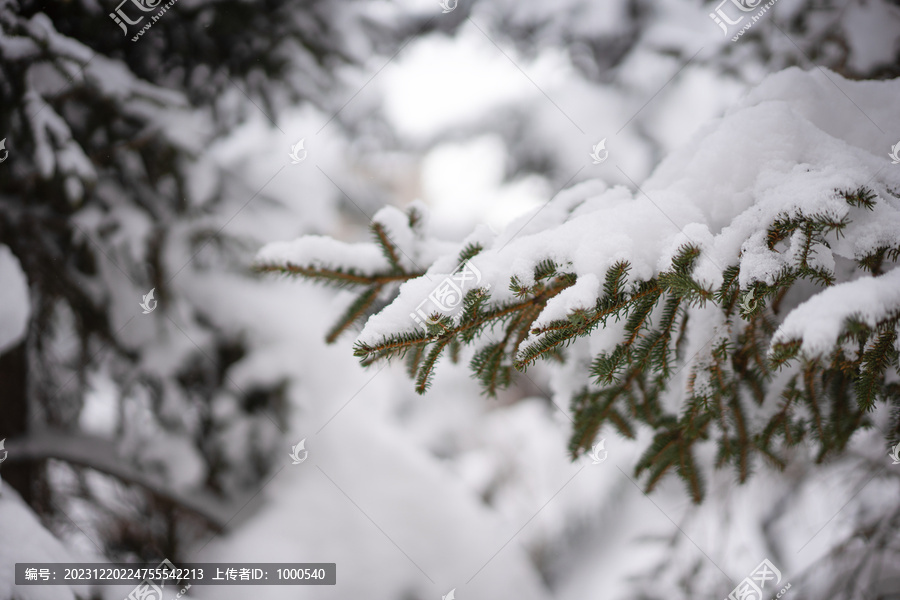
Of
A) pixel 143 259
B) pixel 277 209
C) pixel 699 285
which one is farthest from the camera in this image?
pixel 277 209

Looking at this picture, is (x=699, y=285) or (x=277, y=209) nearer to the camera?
(x=699, y=285)

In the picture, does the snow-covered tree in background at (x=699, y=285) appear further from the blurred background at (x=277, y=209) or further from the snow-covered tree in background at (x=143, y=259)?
the snow-covered tree in background at (x=143, y=259)

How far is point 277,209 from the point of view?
119 inches

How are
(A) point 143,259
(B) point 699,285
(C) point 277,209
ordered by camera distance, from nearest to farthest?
(B) point 699,285, (A) point 143,259, (C) point 277,209

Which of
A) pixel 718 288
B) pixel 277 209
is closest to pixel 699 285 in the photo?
pixel 718 288

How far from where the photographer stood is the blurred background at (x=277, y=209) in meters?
2.38

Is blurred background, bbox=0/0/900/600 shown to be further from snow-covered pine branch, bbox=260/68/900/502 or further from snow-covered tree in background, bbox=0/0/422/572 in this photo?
snow-covered pine branch, bbox=260/68/900/502

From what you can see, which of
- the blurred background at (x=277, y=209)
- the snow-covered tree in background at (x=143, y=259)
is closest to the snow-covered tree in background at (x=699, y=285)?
the blurred background at (x=277, y=209)

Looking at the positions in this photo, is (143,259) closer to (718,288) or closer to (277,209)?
(277,209)

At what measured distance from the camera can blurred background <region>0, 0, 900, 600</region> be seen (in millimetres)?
2377

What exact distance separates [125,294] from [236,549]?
1676 millimetres

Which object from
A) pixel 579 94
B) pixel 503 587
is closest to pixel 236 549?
pixel 503 587

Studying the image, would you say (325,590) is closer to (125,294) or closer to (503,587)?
(503,587)

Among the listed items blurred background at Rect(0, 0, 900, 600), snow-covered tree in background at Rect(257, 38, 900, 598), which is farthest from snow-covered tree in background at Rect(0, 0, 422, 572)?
snow-covered tree in background at Rect(257, 38, 900, 598)
